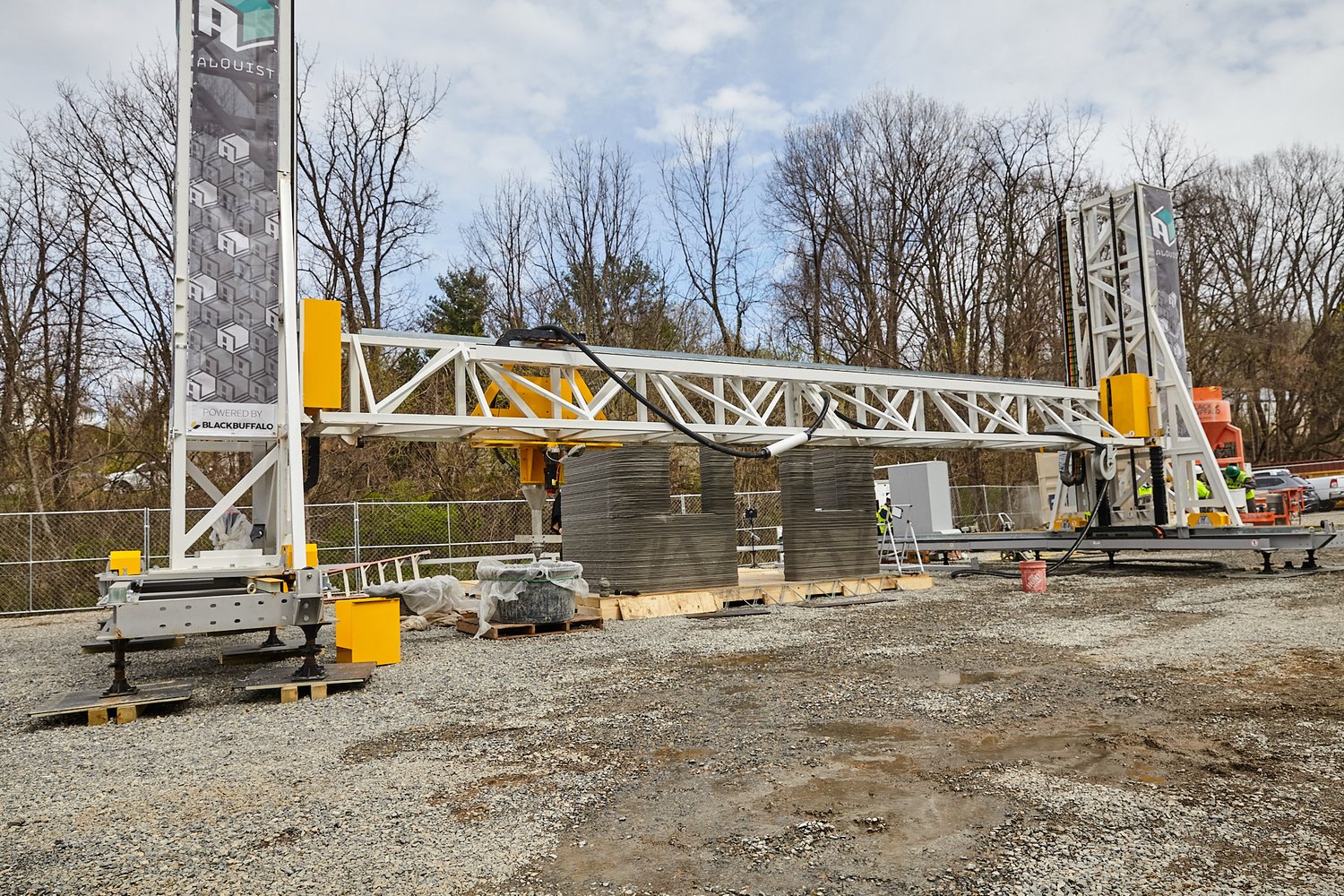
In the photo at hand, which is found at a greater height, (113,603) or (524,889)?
(113,603)

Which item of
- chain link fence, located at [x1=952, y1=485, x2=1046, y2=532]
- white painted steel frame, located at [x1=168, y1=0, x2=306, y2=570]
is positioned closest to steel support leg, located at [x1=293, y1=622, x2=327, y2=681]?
white painted steel frame, located at [x1=168, y1=0, x2=306, y2=570]

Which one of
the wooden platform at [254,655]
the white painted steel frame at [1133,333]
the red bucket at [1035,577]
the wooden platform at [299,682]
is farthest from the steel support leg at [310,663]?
the white painted steel frame at [1133,333]

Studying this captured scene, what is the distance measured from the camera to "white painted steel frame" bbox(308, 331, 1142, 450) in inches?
412

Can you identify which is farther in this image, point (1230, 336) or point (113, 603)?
point (1230, 336)

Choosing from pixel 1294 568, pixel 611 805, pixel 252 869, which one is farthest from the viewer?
pixel 1294 568

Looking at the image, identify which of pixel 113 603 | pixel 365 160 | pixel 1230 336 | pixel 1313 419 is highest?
pixel 365 160

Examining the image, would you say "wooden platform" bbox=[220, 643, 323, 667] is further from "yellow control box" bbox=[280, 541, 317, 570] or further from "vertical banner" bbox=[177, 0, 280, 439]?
"vertical banner" bbox=[177, 0, 280, 439]

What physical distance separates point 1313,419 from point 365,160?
4296cm

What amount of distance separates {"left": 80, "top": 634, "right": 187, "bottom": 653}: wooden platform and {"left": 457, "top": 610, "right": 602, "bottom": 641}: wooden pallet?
3353mm

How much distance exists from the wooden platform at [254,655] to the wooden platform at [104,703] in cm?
246

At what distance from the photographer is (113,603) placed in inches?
290

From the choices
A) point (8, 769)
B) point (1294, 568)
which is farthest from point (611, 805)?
point (1294, 568)

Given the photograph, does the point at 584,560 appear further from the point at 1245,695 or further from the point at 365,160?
the point at 365,160

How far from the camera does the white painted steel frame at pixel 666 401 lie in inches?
412
